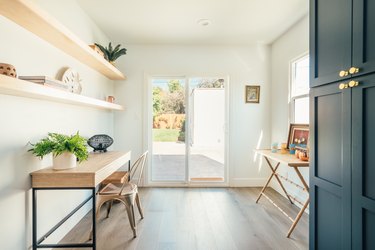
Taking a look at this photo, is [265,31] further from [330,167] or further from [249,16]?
[330,167]

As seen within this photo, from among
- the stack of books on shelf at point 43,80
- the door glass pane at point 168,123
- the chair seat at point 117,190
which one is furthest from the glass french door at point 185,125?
the stack of books on shelf at point 43,80

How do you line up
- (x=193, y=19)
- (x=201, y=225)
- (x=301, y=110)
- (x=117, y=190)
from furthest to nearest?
(x=301, y=110), (x=193, y=19), (x=201, y=225), (x=117, y=190)

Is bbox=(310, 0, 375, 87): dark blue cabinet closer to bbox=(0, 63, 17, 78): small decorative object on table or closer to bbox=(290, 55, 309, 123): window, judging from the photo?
bbox=(290, 55, 309, 123): window

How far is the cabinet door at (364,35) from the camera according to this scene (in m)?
1.19

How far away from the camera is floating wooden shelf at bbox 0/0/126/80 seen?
1.43 metres

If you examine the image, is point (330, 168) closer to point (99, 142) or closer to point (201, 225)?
point (201, 225)

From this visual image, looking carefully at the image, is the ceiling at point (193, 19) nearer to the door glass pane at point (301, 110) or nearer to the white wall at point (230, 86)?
the white wall at point (230, 86)

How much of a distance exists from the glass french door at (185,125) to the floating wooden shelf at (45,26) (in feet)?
5.52

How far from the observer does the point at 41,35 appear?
189 cm

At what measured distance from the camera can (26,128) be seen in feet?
5.85

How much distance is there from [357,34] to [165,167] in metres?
3.53

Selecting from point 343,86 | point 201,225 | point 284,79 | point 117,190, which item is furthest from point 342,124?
point 284,79

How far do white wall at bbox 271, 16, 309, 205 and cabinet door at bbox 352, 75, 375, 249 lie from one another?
1780 mm

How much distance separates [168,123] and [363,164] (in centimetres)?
323
